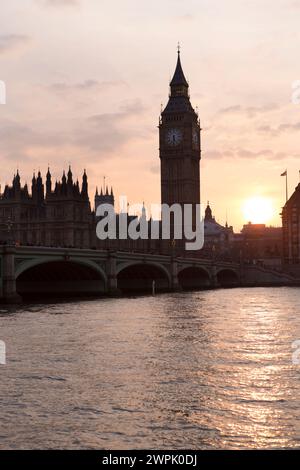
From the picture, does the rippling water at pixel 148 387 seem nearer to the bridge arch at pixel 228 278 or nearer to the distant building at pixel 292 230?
the bridge arch at pixel 228 278

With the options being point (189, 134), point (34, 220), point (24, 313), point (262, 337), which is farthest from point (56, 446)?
point (189, 134)

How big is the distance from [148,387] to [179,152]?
540 ft

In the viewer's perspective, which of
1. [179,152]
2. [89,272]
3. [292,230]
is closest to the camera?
[89,272]

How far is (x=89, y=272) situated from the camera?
257ft

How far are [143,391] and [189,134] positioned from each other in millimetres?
166603

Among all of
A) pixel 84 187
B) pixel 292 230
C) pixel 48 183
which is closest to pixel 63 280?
pixel 48 183

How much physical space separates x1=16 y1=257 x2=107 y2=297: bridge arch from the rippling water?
34192 mm

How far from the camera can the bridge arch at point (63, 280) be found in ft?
248

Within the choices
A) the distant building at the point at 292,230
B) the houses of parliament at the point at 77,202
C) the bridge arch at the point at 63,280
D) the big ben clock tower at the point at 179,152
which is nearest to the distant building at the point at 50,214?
the houses of parliament at the point at 77,202

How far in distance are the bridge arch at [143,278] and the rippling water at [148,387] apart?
2125 inches

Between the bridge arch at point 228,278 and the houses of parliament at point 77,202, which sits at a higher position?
the houses of parliament at point 77,202

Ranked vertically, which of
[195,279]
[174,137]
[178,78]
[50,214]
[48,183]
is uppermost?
[178,78]

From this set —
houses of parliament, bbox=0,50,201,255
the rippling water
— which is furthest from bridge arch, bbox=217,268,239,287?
the rippling water

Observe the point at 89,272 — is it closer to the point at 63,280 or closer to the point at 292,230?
the point at 63,280
